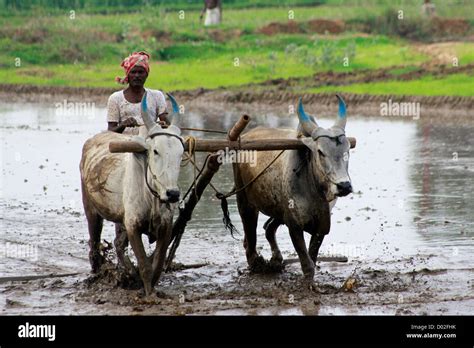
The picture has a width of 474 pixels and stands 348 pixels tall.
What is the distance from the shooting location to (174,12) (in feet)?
151

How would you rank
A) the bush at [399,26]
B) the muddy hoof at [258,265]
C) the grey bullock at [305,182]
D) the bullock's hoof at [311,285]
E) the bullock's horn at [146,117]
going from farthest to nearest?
the bush at [399,26], the muddy hoof at [258,265], the bullock's hoof at [311,285], the grey bullock at [305,182], the bullock's horn at [146,117]

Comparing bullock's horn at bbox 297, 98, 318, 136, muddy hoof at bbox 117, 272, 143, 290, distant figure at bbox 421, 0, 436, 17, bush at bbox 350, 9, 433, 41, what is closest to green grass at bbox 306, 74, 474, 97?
bush at bbox 350, 9, 433, 41

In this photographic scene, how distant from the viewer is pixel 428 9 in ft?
135

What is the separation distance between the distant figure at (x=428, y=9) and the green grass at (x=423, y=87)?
475 inches

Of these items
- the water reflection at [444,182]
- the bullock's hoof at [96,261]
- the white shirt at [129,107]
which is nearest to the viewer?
the white shirt at [129,107]

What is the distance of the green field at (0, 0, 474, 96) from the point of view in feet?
104

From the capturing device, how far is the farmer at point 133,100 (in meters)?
10.7

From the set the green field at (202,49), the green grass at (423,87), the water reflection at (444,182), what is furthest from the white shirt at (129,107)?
the green field at (202,49)

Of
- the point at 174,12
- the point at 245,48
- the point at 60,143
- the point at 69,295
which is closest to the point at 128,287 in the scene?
the point at 69,295

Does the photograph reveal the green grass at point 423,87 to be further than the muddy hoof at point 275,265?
Yes

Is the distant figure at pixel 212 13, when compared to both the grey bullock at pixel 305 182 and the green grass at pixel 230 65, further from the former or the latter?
the grey bullock at pixel 305 182

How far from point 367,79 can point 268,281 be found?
757 inches

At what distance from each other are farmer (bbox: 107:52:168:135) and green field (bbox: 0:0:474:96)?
54.0ft
